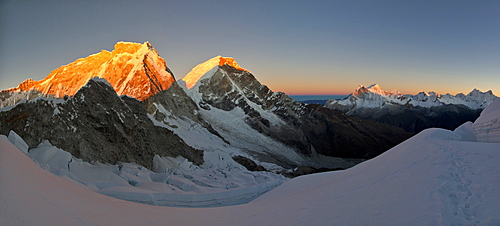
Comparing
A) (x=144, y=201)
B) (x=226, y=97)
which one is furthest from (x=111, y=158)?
(x=226, y=97)

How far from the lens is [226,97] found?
433ft

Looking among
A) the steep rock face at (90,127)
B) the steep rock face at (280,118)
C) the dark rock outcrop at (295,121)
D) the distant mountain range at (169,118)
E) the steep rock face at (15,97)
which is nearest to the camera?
the steep rock face at (90,127)

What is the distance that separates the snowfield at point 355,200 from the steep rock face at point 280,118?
88.1m

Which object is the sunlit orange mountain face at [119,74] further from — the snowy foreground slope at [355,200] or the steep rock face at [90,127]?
the snowy foreground slope at [355,200]

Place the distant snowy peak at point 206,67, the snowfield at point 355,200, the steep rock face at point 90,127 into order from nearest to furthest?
the snowfield at point 355,200, the steep rock face at point 90,127, the distant snowy peak at point 206,67

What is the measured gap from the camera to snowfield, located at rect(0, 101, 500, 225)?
633 cm

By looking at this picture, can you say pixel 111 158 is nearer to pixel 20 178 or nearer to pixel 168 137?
pixel 168 137

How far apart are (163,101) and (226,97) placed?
5509cm

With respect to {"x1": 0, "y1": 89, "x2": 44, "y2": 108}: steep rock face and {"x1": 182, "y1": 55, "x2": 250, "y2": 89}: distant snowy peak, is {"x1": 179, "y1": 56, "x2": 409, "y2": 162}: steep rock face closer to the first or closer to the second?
{"x1": 182, "y1": 55, "x2": 250, "y2": 89}: distant snowy peak

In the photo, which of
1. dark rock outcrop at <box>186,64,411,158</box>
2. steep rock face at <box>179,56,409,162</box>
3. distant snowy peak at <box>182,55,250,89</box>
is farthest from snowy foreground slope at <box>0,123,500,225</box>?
distant snowy peak at <box>182,55,250,89</box>

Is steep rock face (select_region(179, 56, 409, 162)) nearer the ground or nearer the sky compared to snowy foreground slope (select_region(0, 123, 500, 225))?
nearer the ground

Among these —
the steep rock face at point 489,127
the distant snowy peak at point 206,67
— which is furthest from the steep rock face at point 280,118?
the steep rock face at point 489,127

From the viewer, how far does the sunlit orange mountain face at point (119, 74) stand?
77.6m

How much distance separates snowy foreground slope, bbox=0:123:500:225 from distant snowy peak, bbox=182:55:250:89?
143m
